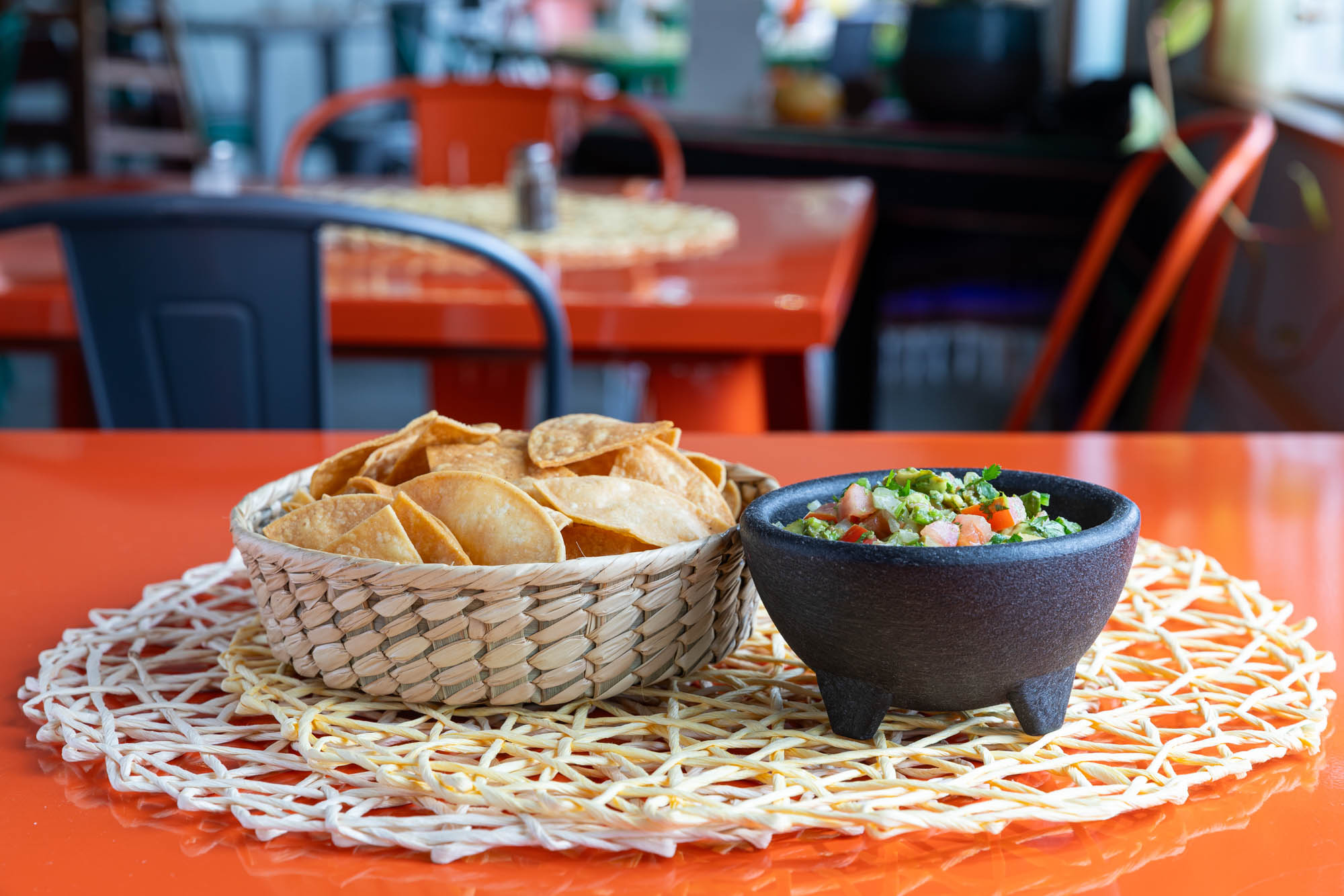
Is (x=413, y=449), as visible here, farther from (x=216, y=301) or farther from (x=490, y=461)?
(x=216, y=301)

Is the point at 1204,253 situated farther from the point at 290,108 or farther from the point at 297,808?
the point at 290,108

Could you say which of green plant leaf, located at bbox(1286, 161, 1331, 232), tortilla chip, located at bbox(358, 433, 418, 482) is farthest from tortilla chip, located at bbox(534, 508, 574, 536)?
green plant leaf, located at bbox(1286, 161, 1331, 232)

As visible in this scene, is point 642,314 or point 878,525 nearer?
point 878,525

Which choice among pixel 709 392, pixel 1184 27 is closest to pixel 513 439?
pixel 709 392

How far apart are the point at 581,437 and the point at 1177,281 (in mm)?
1319

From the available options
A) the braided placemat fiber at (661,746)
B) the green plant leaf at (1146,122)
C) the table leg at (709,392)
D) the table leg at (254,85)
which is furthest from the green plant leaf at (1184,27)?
the table leg at (254,85)

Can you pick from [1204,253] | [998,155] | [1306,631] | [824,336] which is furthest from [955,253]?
[1306,631]

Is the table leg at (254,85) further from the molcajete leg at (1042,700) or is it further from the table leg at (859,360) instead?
the molcajete leg at (1042,700)

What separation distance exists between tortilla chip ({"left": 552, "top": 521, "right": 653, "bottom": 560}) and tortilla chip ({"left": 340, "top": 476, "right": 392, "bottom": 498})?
0.25 feet

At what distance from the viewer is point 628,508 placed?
0.58 metres

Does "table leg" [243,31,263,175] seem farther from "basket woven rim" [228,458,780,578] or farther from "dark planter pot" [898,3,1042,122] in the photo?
"basket woven rim" [228,458,780,578]

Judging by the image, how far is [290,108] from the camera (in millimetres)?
7598

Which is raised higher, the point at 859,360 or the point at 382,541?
the point at 382,541

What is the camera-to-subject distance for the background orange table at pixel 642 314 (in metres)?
1.35
